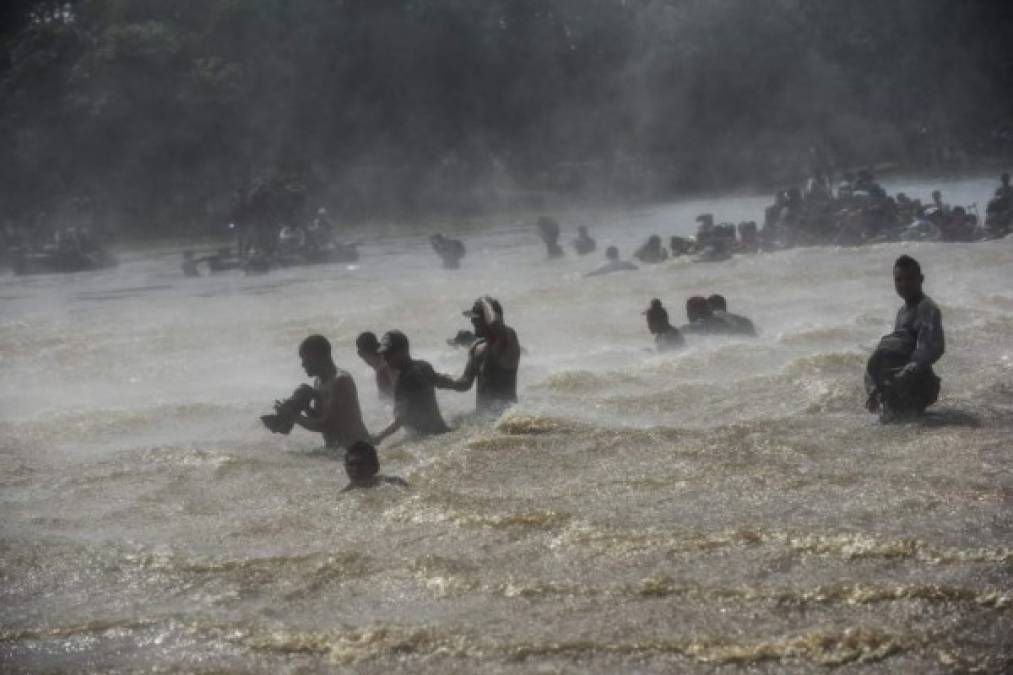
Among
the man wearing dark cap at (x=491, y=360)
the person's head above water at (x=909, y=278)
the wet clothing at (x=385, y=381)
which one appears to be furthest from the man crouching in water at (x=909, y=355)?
the wet clothing at (x=385, y=381)

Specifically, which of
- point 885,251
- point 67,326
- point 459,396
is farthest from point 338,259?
point 459,396

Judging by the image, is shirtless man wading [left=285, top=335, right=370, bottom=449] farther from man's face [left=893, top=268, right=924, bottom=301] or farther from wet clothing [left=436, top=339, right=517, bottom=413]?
man's face [left=893, top=268, right=924, bottom=301]

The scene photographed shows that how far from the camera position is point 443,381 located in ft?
31.6

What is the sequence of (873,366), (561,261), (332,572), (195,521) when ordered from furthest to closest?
(561,261), (873,366), (195,521), (332,572)

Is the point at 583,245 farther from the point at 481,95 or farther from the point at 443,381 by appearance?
the point at 481,95

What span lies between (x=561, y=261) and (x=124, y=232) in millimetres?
21559

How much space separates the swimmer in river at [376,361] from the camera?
10375mm

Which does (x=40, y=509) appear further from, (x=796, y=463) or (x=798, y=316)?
(x=798, y=316)

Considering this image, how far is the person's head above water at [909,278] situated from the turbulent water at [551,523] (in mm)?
889

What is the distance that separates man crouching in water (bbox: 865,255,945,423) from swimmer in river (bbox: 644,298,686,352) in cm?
439

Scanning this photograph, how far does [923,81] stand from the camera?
44.8 m

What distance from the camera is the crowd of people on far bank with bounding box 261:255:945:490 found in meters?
8.62

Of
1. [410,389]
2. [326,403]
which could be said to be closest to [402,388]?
[410,389]

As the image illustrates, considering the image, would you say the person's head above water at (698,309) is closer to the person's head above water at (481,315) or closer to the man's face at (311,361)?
the person's head above water at (481,315)
